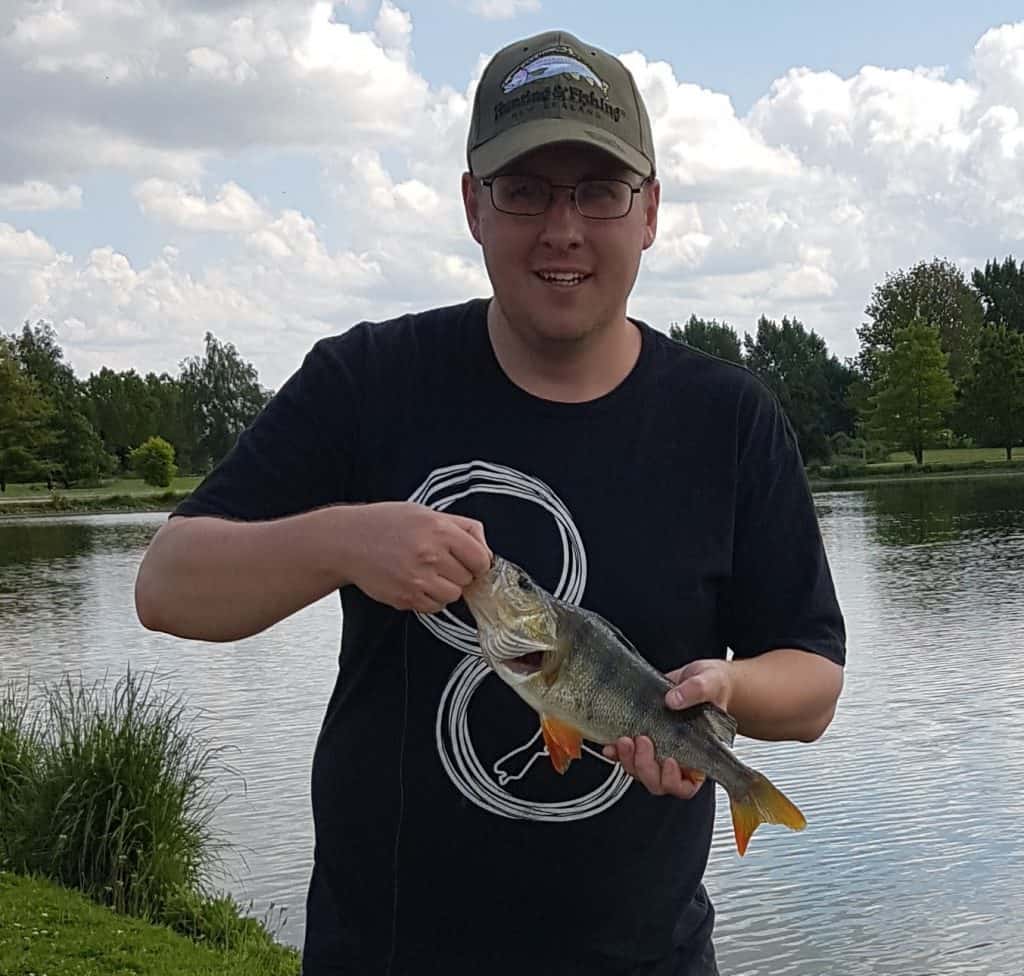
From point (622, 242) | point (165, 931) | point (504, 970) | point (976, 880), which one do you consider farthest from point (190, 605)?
point (976, 880)

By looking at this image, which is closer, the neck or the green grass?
the neck

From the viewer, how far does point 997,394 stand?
221ft

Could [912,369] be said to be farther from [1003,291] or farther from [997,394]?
[1003,291]

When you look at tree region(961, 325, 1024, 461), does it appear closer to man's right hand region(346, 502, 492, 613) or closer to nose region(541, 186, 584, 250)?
nose region(541, 186, 584, 250)

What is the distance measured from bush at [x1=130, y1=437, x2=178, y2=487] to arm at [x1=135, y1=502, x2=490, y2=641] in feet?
251

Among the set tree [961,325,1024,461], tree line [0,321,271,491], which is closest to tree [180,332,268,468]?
tree line [0,321,271,491]

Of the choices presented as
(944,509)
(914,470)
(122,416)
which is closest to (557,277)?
(944,509)

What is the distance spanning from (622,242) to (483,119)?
0.36m

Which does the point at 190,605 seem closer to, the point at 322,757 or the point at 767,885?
the point at 322,757

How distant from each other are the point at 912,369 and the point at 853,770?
57.9 m

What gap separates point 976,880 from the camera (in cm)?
1113

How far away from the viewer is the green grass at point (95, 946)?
6.79 meters

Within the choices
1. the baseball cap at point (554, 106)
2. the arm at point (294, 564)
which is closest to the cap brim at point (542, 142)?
the baseball cap at point (554, 106)

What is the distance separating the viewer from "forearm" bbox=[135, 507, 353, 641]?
2.22m
